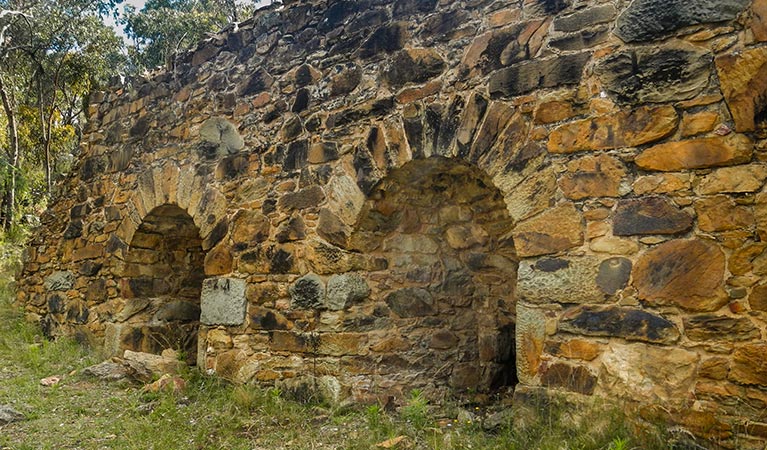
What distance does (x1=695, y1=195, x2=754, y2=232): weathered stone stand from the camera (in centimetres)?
247

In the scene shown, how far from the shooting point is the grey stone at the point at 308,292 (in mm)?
3950

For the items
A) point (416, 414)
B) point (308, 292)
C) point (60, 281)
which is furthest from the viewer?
point (60, 281)

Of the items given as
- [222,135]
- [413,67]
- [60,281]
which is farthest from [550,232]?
[60,281]

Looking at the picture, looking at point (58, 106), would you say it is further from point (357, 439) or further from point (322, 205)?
point (357, 439)

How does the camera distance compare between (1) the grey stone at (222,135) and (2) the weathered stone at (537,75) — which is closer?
(2) the weathered stone at (537,75)

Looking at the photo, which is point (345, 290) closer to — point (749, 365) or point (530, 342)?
point (530, 342)

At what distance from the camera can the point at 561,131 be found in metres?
2.98

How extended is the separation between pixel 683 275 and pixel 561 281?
1.90ft

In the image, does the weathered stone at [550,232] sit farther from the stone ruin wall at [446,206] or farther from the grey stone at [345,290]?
the grey stone at [345,290]

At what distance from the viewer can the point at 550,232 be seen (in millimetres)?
2986

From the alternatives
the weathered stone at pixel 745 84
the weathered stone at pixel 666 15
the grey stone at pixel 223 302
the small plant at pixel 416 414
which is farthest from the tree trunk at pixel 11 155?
the weathered stone at pixel 745 84

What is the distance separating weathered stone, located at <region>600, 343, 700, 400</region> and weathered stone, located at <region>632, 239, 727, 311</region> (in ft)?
0.78

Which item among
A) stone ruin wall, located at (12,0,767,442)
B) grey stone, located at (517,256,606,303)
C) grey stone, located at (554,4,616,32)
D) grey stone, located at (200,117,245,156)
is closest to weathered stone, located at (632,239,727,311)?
stone ruin wall, located at (12,0,767,442)

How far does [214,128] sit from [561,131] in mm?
3095
